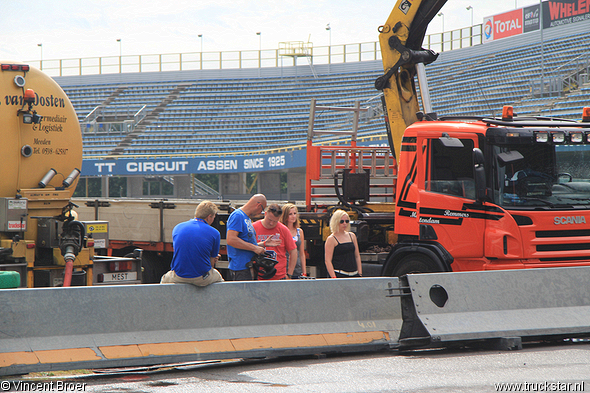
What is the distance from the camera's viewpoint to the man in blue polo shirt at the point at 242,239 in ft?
23.6

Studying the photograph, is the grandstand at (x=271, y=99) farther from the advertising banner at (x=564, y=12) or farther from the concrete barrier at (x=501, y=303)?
the concrete barrier at (x=501, y=303)

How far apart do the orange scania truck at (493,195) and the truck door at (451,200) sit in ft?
0.04

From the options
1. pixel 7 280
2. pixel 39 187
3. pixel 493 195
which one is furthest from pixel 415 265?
pixel 39 187

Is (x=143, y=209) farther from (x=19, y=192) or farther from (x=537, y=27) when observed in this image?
(x=537, y=27)

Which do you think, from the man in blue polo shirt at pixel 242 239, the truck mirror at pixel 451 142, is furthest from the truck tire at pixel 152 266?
the truck mirror at pixel 451 142

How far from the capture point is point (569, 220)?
7.35 meters

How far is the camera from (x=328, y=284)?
6.54m

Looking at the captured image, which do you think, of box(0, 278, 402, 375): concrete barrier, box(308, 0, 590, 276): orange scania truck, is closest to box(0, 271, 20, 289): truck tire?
box(0, 278, 402, 375): concrete barrier

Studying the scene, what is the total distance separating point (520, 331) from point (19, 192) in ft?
20.2

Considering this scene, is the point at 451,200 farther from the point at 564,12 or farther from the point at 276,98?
the point at 276,98

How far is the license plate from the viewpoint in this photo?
869 centimetres

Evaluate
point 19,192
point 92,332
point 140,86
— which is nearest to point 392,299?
point 92,332

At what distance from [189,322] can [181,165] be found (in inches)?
1241

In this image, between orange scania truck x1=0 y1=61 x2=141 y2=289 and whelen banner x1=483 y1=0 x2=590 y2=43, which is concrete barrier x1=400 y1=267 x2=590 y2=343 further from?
whelen banner x1=483 y1=0 x2=590 y2=43
